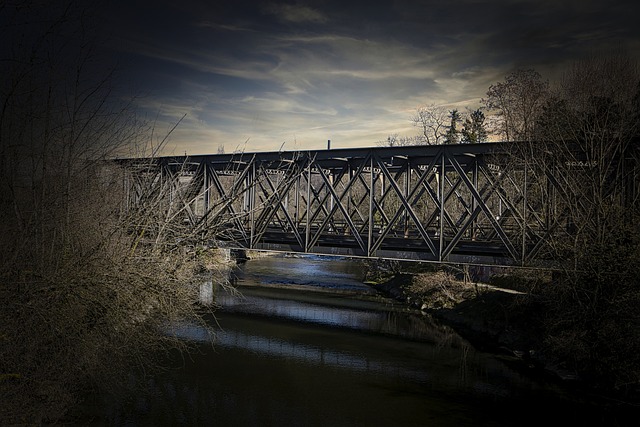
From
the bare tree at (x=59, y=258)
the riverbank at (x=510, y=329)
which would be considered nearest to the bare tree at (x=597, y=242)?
the riverbank at (x=510, y=329)

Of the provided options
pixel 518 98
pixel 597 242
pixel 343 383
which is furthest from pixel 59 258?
pixel 518 98

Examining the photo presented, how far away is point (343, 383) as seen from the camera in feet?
52.1

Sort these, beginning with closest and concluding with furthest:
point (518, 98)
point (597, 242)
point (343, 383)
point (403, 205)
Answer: point (343, 383)
point (597, 242)
point (403, 205)
point (518, 98)

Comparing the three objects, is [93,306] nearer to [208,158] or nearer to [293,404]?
[293,404]

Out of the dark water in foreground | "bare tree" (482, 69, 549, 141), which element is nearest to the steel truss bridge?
the dark water in foreground

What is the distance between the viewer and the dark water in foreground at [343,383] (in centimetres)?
1345

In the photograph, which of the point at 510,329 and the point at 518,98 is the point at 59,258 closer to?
the point at 510,329

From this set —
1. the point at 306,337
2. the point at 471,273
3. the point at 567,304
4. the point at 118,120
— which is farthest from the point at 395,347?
the point at 118,120

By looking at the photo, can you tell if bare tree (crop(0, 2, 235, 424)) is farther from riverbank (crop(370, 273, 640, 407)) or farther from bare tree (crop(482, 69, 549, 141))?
bare tree (crop(482, 69, 549, 141))

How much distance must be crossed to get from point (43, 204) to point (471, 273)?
2339 cm

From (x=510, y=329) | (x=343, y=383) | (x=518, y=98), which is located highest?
(x=518, y=98)

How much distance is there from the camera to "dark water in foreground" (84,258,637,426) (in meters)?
13.4

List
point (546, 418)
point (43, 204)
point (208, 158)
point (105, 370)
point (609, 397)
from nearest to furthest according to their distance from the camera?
1. point (43, 204)
2. point (105, 370)
3. point (546, 418)
4. point (609, 397)
5. point (208, 158)

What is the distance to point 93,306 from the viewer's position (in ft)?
37.1
